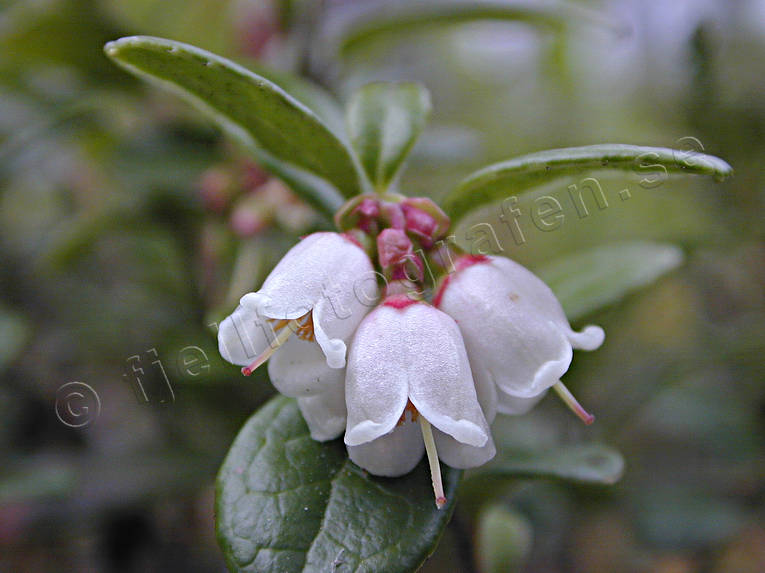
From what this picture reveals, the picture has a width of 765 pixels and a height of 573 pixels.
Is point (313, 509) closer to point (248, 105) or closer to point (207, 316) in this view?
point (248, 105)

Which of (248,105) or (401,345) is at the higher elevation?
(248,105)

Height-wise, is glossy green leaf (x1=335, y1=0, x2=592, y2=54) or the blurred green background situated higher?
glossy green leaf (x1=335, y1=0, x2=592, y2=54)

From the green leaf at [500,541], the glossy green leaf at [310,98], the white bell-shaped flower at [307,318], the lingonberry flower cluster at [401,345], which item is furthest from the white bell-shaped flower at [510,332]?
the green leaf at [500,541]

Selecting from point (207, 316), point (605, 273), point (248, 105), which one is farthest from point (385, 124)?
point (207, 316)

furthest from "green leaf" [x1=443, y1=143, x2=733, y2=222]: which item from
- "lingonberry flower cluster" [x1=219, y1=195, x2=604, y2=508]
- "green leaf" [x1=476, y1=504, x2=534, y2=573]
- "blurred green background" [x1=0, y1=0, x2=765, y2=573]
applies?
"green leaf" [x1=476, y1=504, x2=534, y2=573]

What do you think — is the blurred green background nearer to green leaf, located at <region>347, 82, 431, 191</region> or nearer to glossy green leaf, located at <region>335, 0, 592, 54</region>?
glossy green leaf, located at <region>335, 0, 592, 54</region>

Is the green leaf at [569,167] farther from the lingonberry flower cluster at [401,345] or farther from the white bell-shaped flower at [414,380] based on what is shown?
the white bell-shaped flower at [414,380]
